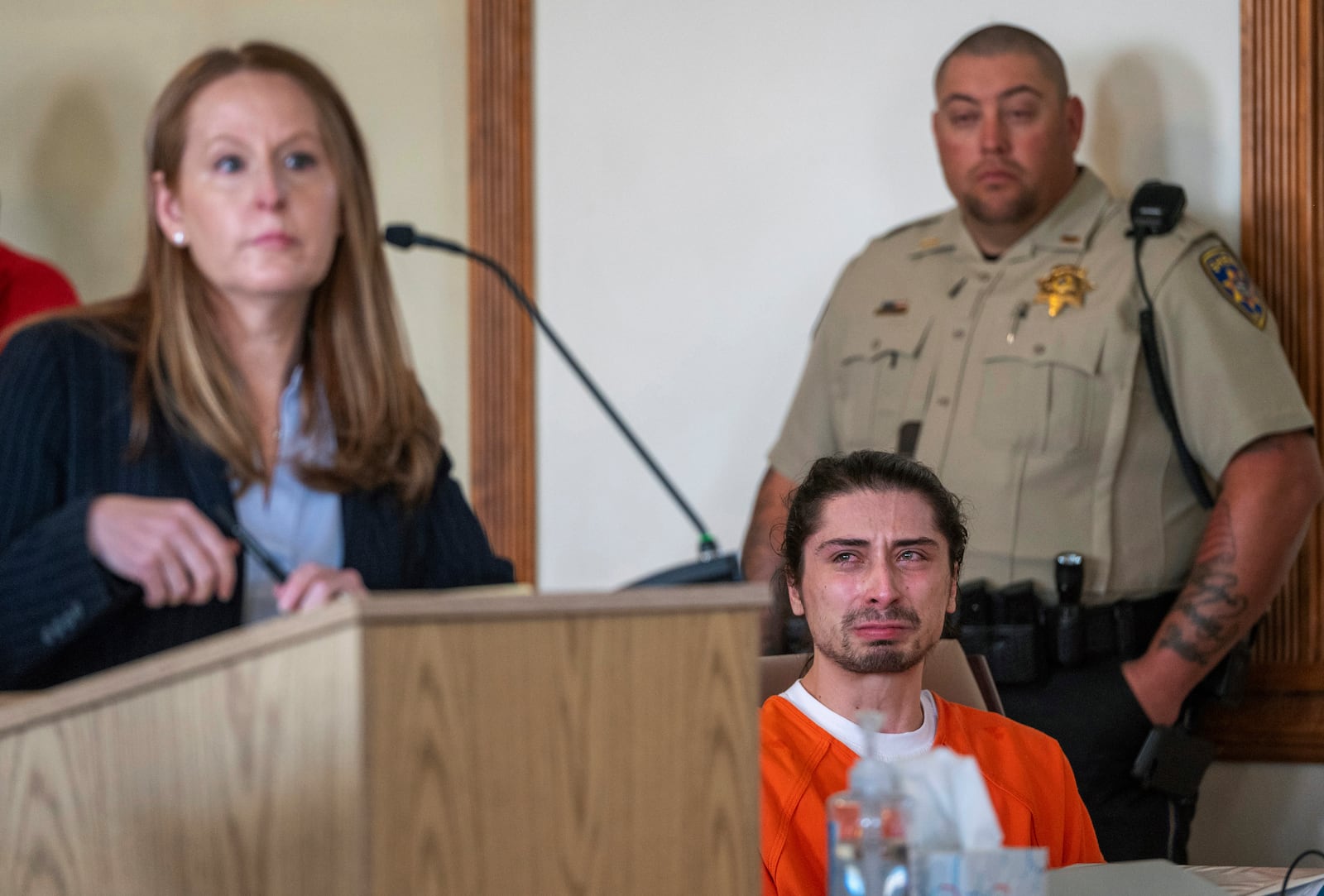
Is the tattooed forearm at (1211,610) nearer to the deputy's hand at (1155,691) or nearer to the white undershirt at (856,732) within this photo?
the deputy's hand at (1155,691)

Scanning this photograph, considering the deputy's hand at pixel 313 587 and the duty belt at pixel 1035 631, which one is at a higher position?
the deputy's hand at pixel 313 587

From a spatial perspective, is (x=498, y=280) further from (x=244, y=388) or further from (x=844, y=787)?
(x=844, y=787)

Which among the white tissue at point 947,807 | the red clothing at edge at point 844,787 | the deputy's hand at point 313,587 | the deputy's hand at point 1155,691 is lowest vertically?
the deputy's hand at point 1155,691

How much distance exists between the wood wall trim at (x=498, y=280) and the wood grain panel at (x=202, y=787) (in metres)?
2.58

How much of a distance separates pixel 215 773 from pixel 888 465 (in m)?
1.08

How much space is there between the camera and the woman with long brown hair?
1808 millimetres

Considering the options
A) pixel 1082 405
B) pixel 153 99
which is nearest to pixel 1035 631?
pixel 1082 405

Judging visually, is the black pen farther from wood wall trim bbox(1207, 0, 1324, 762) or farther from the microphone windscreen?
wood wall trim bbox(1207, 0, 1324, 762)

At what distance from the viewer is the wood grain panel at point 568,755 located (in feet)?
3.16

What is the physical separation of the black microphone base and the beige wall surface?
2732 mm

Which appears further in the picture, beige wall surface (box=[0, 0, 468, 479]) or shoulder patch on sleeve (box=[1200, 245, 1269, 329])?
beige wall surface (box=[0, 0, 468, 479])

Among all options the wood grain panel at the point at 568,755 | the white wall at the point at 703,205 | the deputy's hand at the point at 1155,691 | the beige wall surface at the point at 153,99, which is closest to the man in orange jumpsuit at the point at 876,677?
the wood grain panel at the point at 568,755

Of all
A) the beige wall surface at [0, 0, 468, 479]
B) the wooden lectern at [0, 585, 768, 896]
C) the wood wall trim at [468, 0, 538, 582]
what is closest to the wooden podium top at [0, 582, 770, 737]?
the wooden lectern at [0, 585, 768, 896]

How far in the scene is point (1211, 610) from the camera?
2742 millimetres
